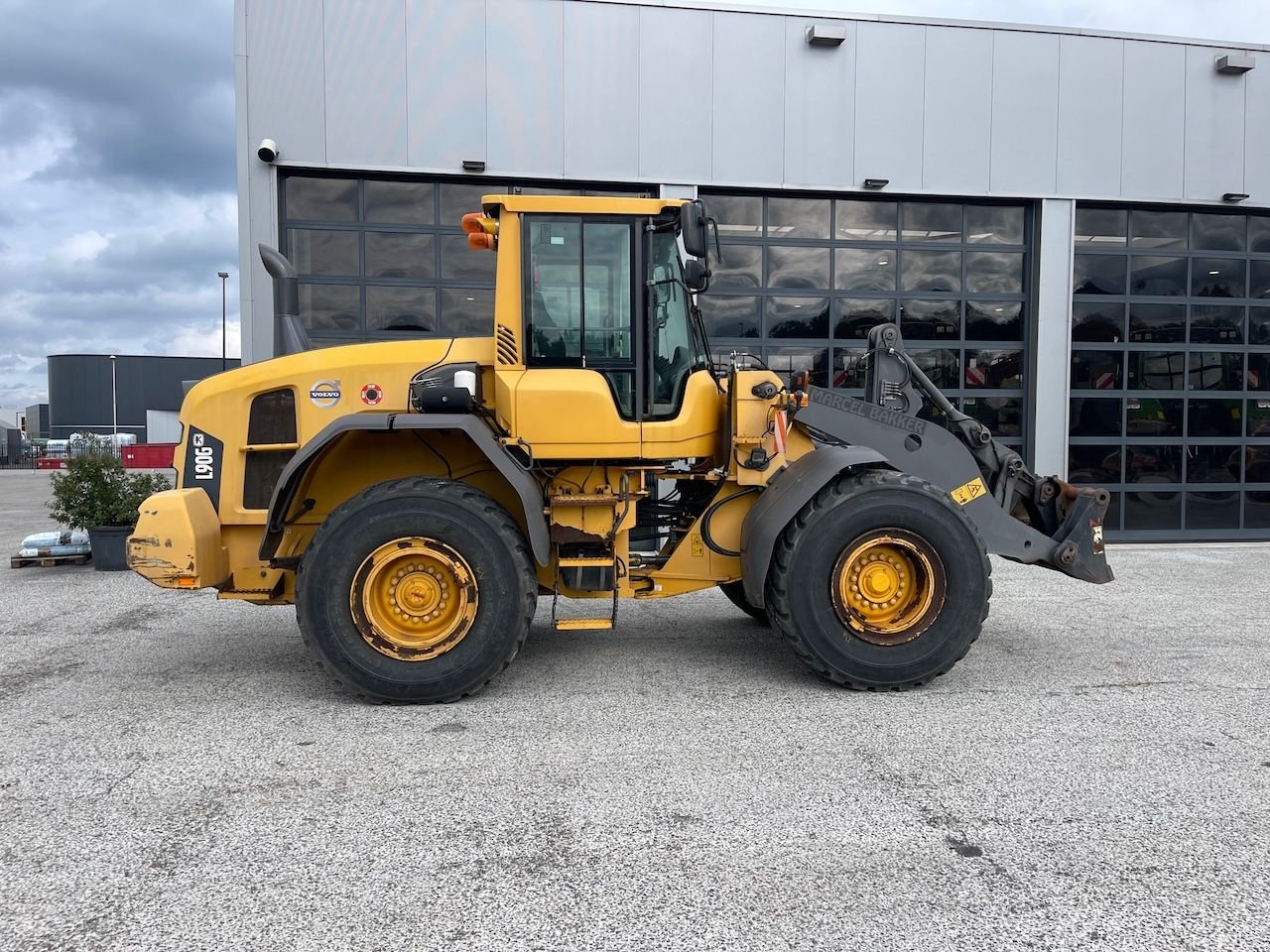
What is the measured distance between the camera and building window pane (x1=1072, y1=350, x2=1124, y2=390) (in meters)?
11.2

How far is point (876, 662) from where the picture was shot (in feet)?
15.0

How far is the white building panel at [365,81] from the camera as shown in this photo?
9492mm

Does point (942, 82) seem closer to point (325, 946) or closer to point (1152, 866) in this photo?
point (1152, 866)

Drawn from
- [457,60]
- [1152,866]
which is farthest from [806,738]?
[457,60]

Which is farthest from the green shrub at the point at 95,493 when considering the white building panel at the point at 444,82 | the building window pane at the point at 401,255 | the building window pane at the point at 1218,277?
the building window pane at the point at 1218,277

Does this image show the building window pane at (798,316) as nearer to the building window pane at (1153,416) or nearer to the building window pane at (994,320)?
the building window pane at (994,320)

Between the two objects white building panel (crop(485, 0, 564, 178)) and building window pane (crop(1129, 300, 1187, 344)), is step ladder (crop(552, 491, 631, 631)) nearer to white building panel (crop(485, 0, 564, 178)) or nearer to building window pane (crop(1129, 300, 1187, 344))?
white building panel (crop(485, 0, 564, 178))

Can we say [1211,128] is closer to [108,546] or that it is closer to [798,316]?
[798,316]

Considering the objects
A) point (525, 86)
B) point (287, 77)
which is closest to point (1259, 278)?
point (525, 86)

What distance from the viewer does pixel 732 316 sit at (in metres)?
10.6

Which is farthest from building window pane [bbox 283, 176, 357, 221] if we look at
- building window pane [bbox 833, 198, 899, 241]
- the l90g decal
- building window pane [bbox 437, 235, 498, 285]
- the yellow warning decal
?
the yellow warning decal

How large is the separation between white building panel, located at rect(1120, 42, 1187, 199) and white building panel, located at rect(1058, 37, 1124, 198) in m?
0.13

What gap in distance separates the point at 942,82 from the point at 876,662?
28.5 feet

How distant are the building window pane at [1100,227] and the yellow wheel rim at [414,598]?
1027 centimetres
